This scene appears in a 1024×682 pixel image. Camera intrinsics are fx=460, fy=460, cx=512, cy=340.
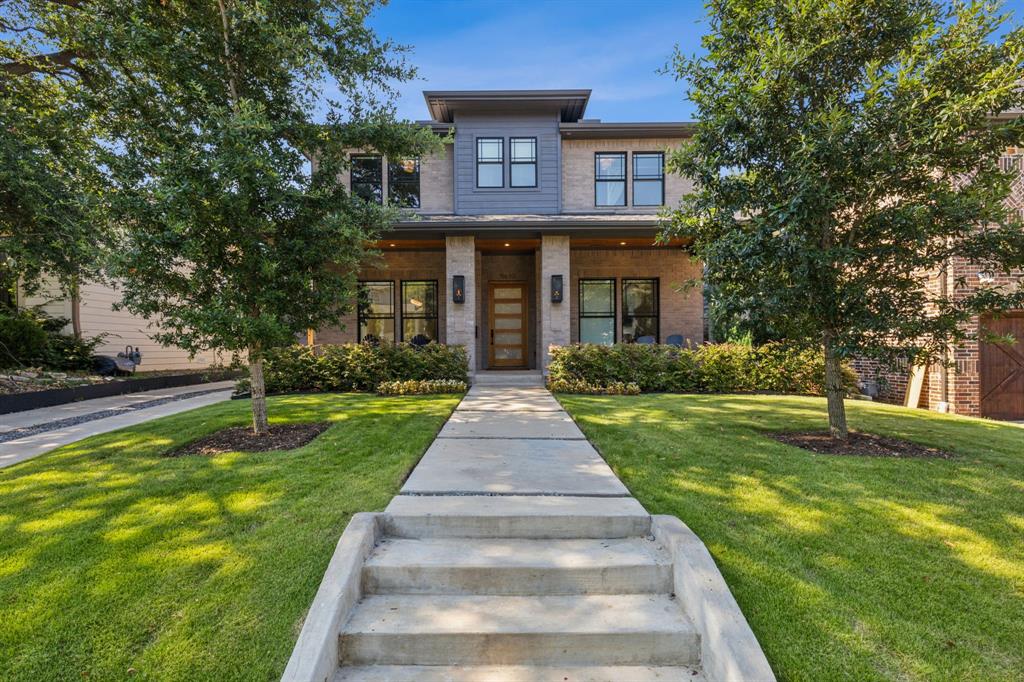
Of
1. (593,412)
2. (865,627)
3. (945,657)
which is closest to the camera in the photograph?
(945,657)

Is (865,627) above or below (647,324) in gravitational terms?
below

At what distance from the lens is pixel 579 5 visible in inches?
399

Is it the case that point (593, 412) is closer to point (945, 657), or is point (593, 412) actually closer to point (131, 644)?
point (945, 657)

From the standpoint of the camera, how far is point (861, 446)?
208 inches

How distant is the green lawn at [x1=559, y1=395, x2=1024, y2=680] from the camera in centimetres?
222

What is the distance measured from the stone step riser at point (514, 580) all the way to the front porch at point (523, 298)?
9.23 meters

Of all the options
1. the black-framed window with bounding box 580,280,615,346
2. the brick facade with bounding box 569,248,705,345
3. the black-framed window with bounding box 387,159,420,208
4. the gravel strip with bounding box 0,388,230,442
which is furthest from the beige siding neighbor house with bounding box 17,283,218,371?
the brick facade with bounding box 569,248,705,345

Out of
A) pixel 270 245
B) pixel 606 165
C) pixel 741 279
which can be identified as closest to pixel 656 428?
pixel 741 279

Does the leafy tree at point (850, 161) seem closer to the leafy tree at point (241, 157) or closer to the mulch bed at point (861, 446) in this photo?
the mulch bed at point (861, 446)

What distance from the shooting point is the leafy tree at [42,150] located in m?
7.29

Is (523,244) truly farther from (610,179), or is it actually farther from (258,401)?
(258,401)

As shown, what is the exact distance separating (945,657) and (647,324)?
35.5 ft

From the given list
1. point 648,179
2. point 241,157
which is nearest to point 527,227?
point 648,179

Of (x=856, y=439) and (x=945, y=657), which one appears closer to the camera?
(x=945, y=657)
